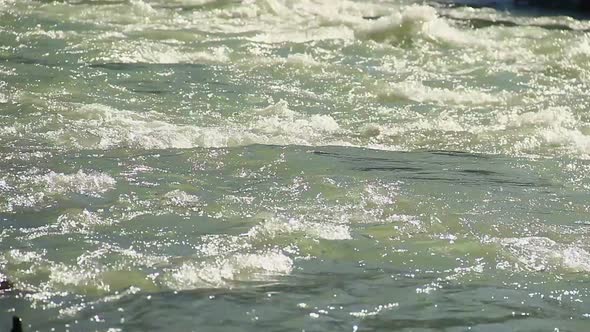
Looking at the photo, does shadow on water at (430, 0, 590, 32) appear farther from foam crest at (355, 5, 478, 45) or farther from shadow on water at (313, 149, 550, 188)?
shadow on water at (313, 149, 550, 188)

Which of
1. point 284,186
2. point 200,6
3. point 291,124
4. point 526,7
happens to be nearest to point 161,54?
point 291,124

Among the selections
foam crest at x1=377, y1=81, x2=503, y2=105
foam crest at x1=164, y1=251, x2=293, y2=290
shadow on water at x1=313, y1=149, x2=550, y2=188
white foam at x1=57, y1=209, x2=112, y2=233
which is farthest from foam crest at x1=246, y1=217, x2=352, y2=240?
foam crest at x1=377, y1=81, x2=503, y2=105

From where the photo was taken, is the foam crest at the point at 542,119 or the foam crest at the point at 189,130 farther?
the foam crest at the point at 542,119

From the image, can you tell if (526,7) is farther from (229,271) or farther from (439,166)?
(229,271)

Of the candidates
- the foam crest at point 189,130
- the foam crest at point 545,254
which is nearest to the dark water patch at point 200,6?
the foam crest at point 189,130

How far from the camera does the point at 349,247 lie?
18.1ft

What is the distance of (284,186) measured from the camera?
273 inches

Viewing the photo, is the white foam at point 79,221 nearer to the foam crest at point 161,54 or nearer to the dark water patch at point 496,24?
the foam crest at point 161,54

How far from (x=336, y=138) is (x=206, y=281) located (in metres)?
4.80

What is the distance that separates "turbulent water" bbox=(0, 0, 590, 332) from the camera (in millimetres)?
4629

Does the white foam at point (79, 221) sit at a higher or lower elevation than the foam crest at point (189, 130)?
higher

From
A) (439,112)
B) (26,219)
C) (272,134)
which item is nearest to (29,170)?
(26,219)

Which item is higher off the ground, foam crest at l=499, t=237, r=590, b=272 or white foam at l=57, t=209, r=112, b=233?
white foam at l=57, t=209, r=112, b=233

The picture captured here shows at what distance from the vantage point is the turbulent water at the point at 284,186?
4.63 meters
